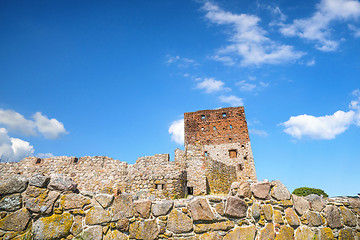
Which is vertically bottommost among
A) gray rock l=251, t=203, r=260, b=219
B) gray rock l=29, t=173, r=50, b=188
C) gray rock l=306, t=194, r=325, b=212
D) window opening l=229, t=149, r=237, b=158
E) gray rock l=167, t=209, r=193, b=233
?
gray rock l=167, t=209, r=193, b=233

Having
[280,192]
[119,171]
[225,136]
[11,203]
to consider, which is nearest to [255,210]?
[280,192]

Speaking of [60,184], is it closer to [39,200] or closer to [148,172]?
[39,200]

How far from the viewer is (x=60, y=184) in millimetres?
3953

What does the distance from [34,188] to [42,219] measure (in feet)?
1.89

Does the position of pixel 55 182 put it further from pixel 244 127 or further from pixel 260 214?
pixel 244 127

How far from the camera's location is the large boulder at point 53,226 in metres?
3.55

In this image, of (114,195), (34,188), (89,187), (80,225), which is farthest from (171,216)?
(89,187)

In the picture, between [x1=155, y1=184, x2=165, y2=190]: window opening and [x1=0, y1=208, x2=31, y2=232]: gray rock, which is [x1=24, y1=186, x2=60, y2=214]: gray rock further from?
[x1=155, y1=184, x2=165, y2=190]: window opening

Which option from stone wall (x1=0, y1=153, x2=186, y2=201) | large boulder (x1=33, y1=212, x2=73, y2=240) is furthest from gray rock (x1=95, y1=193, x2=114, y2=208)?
stone wall (x1=0, y1=153, x2=186, y2=201)

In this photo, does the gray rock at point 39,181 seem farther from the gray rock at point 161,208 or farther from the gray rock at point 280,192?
the gray rock at point 280,192

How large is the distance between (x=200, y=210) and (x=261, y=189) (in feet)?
4.78

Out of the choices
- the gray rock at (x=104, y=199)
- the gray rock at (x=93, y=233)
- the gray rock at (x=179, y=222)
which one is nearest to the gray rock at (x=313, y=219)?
the gray rock at (x=179, y=222)

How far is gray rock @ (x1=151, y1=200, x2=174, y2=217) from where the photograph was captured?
13.0 feet

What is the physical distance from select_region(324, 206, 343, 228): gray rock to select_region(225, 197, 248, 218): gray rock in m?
2.08
